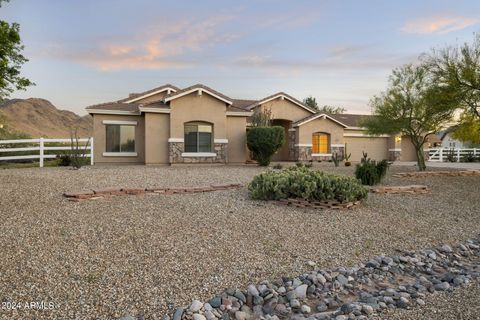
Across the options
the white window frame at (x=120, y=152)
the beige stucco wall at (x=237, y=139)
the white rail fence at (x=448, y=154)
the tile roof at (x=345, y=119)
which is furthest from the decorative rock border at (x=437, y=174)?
the white rail fence at (x=448, y=154)

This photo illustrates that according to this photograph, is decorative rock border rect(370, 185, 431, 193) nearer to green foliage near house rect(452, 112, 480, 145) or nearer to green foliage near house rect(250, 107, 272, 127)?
green foliage near house rect(452, 112, 480, 145)

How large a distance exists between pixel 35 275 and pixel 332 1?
1403 centimetres

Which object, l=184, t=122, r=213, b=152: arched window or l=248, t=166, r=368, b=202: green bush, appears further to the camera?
l=184, t=122, r=213, b=152: arched window

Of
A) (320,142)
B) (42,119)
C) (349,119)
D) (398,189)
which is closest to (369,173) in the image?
(398,189)

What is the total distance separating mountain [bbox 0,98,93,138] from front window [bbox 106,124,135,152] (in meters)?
64.5

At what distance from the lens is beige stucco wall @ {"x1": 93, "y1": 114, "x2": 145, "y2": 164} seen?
20.0 meters

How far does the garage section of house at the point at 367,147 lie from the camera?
29641 millimetres

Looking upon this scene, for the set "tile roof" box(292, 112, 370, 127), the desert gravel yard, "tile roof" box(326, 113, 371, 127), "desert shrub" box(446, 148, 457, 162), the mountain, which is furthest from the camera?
the mountain

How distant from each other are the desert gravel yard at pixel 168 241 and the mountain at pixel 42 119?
78.0 meters

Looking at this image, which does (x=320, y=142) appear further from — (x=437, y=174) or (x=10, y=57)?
(x=10, y=57)

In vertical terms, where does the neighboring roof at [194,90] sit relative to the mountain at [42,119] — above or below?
below

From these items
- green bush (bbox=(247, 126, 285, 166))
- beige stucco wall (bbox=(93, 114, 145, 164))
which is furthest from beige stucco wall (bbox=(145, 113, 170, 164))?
green bush (bbox=(247, 126, 285, 166))

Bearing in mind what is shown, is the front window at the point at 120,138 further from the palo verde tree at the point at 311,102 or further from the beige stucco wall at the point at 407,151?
the palo verde tree at the point at 311,102

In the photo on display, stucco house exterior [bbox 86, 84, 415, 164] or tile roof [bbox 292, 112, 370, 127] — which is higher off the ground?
tile roof [bbox 292, 112, 370, 127]
